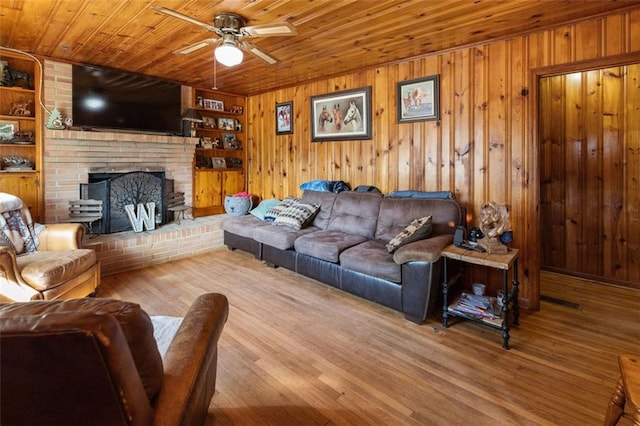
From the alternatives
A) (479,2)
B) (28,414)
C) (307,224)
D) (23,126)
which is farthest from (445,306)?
(23,126)

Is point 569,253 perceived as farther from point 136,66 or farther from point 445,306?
point 136,66

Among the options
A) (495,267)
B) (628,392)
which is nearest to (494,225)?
(495,267)

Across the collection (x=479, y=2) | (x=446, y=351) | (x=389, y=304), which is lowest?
(x=446, y=351)

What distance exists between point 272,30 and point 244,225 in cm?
251

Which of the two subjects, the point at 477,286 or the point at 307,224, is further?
the point at 307,224

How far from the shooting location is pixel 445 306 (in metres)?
2.62

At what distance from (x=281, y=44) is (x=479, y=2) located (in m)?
1.70

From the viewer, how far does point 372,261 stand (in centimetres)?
286

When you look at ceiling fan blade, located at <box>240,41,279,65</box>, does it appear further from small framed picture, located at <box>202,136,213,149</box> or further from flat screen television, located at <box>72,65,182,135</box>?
small framed picture, located at <box>202,136,213,149</box>

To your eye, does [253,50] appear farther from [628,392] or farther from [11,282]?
[628,392]

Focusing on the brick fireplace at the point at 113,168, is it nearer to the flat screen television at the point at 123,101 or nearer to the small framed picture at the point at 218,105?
the flat screen television at the point at 123,101

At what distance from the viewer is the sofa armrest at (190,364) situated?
0.98 m

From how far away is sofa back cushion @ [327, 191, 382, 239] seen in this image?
3.64m

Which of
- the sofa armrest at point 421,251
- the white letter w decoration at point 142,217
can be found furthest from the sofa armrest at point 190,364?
the white letter w decoration at point 142,217
